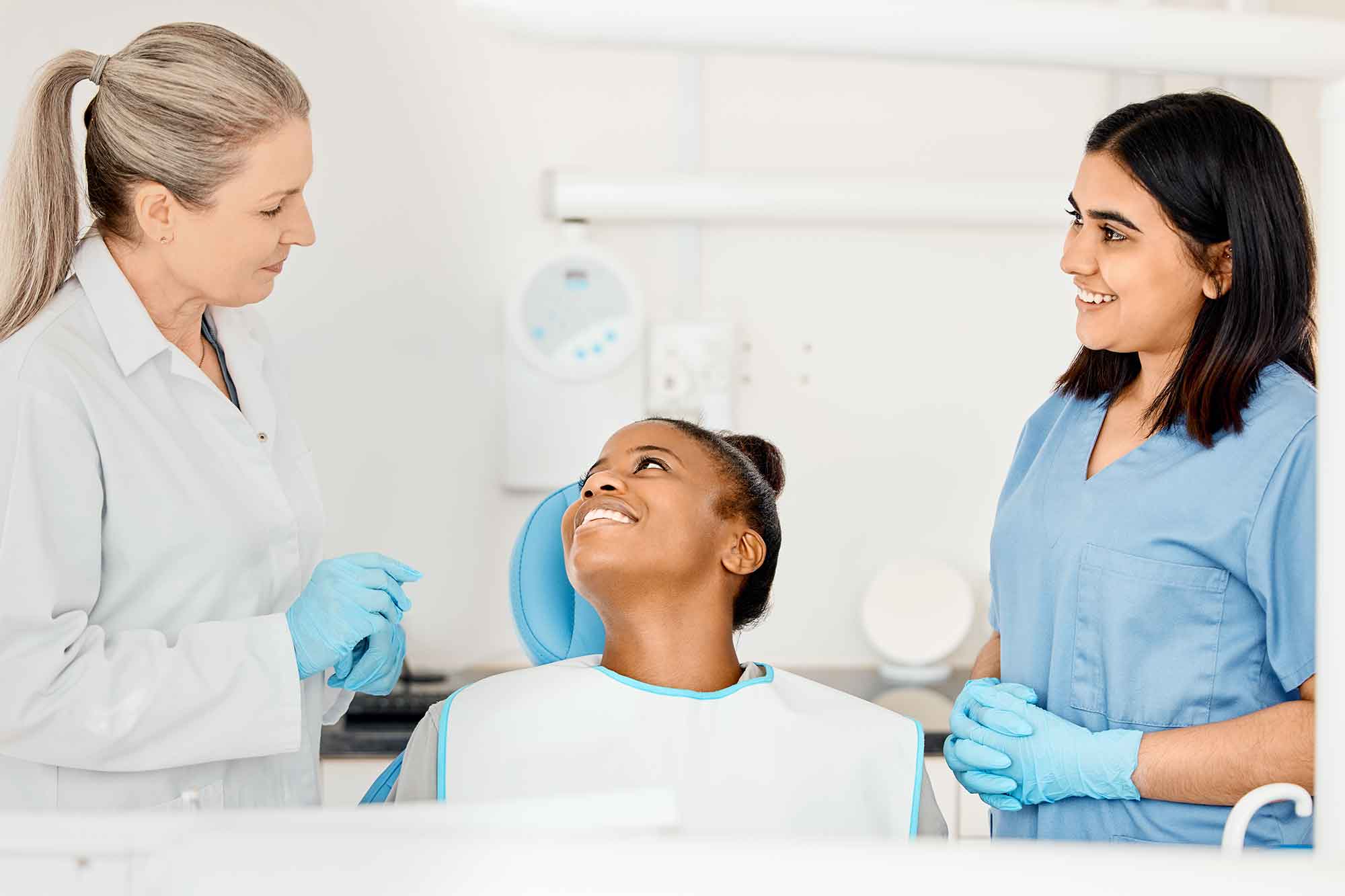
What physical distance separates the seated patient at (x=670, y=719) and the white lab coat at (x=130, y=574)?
22 centimetres

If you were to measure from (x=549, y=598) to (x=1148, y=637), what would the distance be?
2.31ft

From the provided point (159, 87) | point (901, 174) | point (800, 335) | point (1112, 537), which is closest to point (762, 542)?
point (1112, 537)

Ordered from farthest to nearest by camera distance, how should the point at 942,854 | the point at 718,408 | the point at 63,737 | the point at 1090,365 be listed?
the point at 718,408
the point at 1090,365
the point at 63,737
the point at 942,854

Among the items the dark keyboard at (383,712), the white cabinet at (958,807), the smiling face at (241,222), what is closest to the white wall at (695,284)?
the dark keyboard at (383,712)

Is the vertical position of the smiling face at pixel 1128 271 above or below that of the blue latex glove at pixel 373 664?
above

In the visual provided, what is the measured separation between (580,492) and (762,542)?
9.4 inches

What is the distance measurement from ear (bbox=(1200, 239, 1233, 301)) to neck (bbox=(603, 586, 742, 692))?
2.16 ft

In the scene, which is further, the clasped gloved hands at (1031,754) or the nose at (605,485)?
the nose at (605,485)

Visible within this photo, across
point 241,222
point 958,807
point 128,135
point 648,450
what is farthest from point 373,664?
point 958,807

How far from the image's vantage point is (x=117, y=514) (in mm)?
1180

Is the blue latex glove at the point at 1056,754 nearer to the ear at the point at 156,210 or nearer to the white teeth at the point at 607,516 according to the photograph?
the white teeth at the point at 607,516

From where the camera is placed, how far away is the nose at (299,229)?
1.31 metres

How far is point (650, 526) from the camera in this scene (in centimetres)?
138

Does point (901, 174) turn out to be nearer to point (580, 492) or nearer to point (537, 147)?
point (537, 147)
